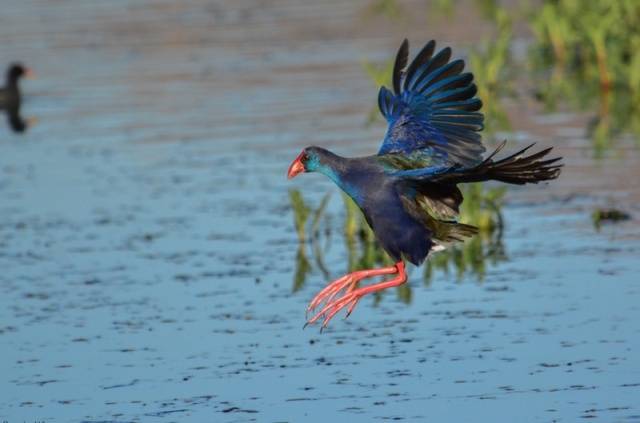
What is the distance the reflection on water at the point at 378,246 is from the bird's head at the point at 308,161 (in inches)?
72.5

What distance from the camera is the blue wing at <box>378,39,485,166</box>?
701 centimetres

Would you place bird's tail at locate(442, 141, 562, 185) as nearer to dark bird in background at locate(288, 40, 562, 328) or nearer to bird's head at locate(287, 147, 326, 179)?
dark bird in background at locate(288, 40, 562, 328)

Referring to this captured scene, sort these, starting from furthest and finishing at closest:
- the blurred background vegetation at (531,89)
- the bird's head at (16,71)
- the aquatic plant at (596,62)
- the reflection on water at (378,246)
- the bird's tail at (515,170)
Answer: the bird's head at (16,71) → the aquatic plant at (596,62) → the blurred background vegetation at (531,89) → the reflection on water at (378,246) → the bird's tail at (515,170)

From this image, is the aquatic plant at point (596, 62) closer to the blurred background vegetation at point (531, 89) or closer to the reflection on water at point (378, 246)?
the blurred background vegetation at point (531, 89)

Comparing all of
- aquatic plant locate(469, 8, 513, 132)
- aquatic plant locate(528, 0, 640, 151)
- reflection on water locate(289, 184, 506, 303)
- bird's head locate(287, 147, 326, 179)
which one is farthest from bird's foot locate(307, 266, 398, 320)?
aquatic plant locate(528, 0, 640, 151)

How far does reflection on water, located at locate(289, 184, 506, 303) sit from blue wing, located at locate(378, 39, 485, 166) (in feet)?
5.13

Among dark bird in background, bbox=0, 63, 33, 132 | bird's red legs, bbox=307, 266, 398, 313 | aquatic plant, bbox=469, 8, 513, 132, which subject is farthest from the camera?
dark bird in background, bbox=0, 63, 33, 132

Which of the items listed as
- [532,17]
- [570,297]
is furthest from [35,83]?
[570,297]

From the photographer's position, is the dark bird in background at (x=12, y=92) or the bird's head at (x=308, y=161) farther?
the dark bird in background at (x=12, y=92)

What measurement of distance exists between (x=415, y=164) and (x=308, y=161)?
1.65 ft

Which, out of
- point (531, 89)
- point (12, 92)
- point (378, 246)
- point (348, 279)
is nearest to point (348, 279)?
point (348, 279)

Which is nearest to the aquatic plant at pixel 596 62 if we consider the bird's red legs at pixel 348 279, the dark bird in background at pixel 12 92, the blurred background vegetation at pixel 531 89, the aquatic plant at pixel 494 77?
the blurred background vegetation at pixel 531 89

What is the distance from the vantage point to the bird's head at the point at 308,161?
677 centimetres

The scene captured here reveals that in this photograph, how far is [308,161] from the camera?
6789mm
